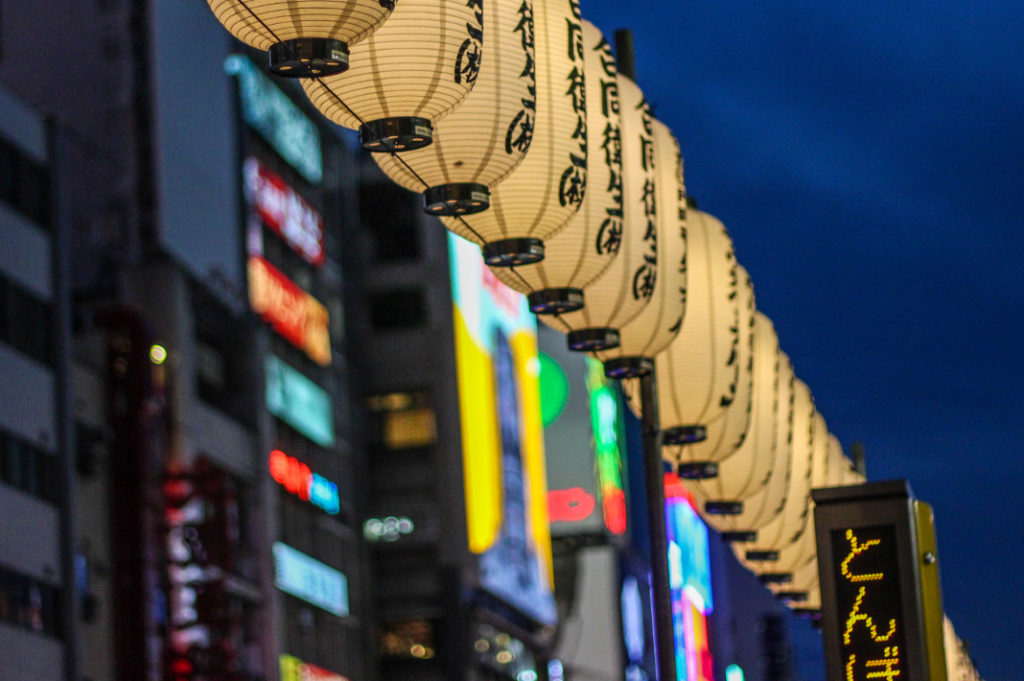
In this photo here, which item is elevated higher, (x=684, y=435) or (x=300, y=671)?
(x=300, y=671)

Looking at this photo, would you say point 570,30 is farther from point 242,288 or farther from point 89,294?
point 242,288

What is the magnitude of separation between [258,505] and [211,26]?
30.8ft

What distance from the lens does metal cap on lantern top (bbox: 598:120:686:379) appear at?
10.6 meters

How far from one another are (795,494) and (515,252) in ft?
29.8

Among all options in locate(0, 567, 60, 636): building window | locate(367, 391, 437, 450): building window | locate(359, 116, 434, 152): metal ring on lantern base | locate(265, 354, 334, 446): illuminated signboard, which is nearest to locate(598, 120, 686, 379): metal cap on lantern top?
locate(359, 116, 434, 152): metal ring on lantern base

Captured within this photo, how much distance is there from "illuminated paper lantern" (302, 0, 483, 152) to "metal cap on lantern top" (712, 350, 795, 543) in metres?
8.44

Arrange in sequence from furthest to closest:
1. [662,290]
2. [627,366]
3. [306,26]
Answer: [627,366] → [662,290] → [306,26]

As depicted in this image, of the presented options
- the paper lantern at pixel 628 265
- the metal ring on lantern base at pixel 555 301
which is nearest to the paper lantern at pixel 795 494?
the paper lantern at pixel 628 265

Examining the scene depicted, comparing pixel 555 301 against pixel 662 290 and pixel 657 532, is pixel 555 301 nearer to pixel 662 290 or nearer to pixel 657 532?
pixel 662 290

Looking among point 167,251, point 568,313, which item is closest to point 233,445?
point 167,251

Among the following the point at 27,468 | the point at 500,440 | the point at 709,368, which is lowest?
the point at 709,368

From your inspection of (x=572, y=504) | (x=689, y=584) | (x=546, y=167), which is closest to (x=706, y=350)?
(x=546, y=167)

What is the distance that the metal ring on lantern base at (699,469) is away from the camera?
519 inches

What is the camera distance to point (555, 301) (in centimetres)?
948
